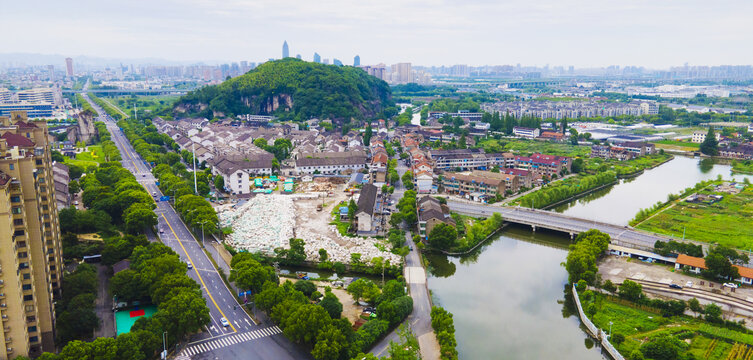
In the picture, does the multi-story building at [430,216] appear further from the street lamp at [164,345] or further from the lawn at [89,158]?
the lawn at [89,158]

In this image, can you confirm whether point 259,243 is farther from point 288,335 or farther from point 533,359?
point 533,359

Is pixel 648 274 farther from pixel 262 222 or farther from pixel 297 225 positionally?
pixel 262 222

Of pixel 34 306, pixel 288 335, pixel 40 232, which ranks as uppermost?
pixel 40 232

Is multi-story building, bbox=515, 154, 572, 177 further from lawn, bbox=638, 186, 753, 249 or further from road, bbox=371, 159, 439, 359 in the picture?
road, bbox=371, 159, 439, 359

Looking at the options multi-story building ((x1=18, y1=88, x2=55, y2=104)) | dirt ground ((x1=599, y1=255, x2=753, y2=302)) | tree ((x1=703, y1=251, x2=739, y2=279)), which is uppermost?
multi-story building ((x1=18, y1=88, x2=55, y2=104))

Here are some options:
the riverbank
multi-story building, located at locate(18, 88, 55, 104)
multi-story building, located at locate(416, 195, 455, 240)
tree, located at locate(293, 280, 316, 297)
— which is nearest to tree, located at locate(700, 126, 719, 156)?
the riverbank

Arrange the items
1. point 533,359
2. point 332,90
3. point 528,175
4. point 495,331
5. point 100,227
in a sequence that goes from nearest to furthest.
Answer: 1. point 533,359
2. point 495,331
3. point 100,227
4. point 528,175
5. point 332,90

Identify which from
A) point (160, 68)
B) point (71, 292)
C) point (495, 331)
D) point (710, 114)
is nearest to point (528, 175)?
point (495, 331)
